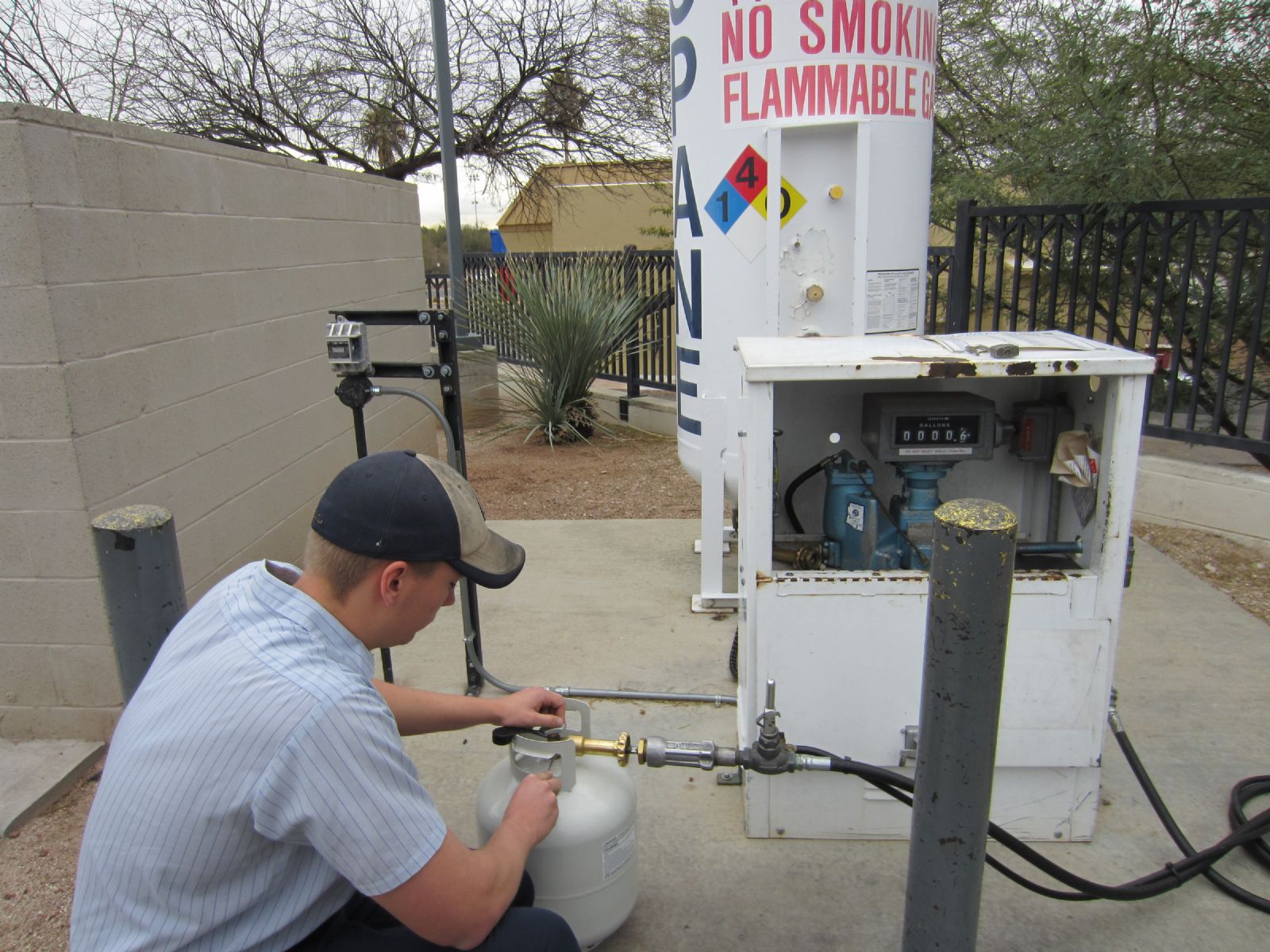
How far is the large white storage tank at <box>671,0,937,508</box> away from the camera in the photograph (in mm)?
3330

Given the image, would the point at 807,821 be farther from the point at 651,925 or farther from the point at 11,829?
the point at 11,829

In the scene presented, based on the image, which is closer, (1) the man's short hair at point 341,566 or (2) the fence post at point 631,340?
(1) the man's short hair at point 341,566

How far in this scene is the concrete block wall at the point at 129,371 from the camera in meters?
2.70

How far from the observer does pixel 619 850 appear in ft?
6.69

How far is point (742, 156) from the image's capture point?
3498 mm

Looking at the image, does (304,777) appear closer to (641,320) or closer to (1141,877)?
(1141,877)

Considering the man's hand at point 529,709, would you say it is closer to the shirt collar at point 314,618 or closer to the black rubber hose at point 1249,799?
the shirt collar at point 314,618

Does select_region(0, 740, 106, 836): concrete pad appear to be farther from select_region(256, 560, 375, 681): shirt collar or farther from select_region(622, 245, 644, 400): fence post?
select_region(622, 245, 644, 400): fence post

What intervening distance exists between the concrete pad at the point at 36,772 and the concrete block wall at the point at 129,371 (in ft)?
0.19

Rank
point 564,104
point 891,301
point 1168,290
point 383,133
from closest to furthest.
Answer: point 891,301 → point 1168,290 → point 383,133 → point 564,104

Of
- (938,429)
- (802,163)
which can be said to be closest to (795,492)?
(938,429)

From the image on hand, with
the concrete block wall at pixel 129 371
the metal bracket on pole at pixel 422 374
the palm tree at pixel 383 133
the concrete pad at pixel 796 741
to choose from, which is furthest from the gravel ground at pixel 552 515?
the palm tree at pixel 383 133

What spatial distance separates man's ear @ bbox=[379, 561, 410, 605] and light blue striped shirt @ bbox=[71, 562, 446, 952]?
12 cm

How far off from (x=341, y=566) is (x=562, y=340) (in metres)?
6.13
